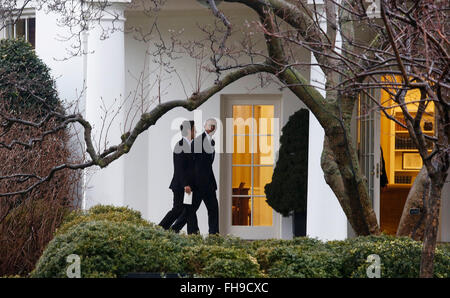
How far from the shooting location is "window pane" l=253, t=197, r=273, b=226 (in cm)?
1548

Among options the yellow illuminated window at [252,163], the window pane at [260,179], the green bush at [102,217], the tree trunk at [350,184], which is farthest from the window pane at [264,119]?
the tree trunk at [350,184]

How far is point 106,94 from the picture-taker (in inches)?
491

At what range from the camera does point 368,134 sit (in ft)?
46.6

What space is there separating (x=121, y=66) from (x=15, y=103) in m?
2.04

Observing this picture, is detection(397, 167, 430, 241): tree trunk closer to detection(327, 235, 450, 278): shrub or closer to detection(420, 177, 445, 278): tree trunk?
detection(327, 235, 450, 278): shrub

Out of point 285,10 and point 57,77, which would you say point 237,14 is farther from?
point 285,10

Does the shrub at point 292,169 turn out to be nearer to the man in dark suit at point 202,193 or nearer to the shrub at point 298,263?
the man in dark suit at point 202,193

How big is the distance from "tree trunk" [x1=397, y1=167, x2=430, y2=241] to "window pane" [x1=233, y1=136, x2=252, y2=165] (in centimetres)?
686

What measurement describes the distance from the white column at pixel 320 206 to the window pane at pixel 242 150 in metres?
3.68

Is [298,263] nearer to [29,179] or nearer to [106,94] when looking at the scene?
[29,179]

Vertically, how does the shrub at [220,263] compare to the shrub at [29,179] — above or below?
below

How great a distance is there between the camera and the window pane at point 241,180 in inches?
611

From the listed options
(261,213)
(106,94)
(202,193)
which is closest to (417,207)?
(202,193)

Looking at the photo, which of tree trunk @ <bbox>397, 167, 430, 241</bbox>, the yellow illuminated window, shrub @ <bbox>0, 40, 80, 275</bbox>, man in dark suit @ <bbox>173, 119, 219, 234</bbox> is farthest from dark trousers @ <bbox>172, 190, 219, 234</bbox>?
tree trunk @ <bbox>397, 167, 430, 241</bbox>
